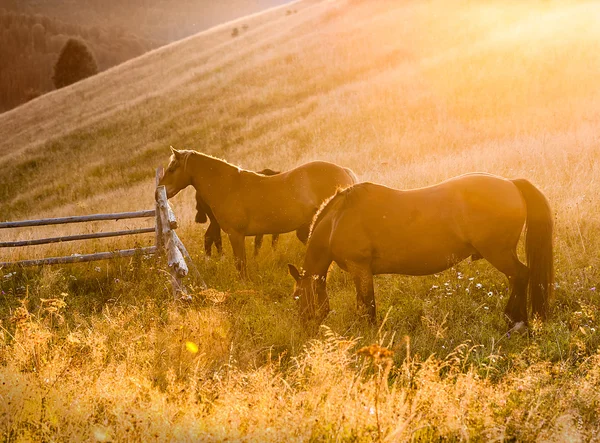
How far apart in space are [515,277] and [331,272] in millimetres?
2831

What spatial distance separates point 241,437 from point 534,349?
3133 millimetres

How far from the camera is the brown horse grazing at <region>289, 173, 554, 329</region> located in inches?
220

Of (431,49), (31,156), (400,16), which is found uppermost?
(400,16)

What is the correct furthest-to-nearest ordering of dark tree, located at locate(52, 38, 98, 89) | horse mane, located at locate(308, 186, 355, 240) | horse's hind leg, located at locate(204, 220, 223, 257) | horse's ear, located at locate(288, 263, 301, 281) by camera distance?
dark tree, located at locate(52, 38, 98, 89) → horse's hind leg, located at locate(204, 220, 223, 257) → horse mane, located at locate(308, 186, 355, 240) → horse's ear, located at locate(288, 263, 301, 281)

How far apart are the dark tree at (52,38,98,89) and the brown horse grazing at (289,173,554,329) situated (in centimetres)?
6718

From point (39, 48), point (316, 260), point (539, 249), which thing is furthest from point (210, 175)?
point (39, 48)

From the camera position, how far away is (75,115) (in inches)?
1336

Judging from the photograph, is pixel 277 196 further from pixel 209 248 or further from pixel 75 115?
pixel 75 115

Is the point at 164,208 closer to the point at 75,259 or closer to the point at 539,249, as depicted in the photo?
the point at 75,259

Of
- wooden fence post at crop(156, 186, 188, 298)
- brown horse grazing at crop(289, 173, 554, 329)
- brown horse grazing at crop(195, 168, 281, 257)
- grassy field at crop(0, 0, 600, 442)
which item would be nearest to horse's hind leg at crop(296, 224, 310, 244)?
grassy field at crop(0, 0, 600, 442)

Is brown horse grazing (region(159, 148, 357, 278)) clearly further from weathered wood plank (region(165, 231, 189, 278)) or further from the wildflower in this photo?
the wildflower

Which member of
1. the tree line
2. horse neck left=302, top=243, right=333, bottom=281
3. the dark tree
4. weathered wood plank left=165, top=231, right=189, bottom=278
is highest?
the tree line

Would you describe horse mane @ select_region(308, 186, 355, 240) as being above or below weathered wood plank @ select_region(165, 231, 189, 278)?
above

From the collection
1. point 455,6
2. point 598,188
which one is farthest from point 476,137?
point 455,6
